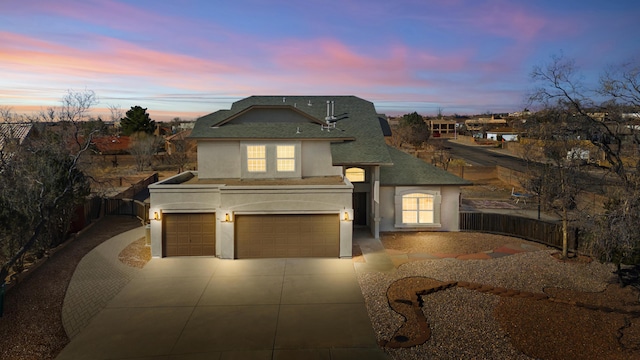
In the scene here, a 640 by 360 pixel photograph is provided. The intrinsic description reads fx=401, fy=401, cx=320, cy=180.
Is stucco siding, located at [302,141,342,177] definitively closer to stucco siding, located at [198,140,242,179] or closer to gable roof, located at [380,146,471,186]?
gable roof, located at [380,146,471,186]

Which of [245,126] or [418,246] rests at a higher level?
[245,126]

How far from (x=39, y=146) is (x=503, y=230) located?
78.0 feet

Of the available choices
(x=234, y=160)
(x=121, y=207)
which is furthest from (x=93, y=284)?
(x=121, y=207)

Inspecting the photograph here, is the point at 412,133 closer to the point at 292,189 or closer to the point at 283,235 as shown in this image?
the point at 292,189

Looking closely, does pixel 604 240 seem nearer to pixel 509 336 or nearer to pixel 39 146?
pixel 509 336

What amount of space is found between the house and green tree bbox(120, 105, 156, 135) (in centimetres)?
4103

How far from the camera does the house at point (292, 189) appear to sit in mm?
17688

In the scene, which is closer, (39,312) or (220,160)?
Result: (39,312)

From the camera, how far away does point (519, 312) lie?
12047 millimetres

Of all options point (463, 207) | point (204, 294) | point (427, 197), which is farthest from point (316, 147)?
point (463, 207)

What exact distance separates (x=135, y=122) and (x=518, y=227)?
183 feet

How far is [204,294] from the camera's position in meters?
14.0

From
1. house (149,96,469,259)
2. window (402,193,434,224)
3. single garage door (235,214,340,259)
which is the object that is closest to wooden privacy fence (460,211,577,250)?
house (149,96,469,259)

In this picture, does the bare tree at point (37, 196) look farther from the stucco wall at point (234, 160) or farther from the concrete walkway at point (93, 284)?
the stucco wall at point (234, 160)
